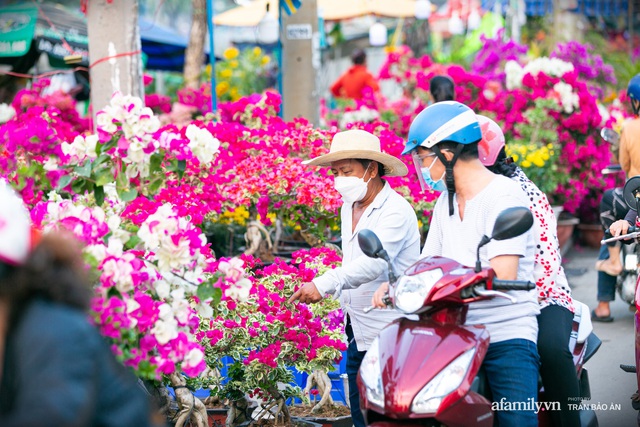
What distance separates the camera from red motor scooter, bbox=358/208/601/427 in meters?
3.25

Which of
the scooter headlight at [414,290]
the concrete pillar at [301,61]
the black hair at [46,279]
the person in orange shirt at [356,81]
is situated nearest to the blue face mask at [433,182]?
the scooter headlight at [414,290]

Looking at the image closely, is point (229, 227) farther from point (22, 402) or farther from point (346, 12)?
point (346, 12)

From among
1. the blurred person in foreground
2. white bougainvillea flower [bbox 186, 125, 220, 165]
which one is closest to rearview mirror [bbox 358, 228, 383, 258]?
white bougainvillea flower [bbox 186, 125, 220, 165]

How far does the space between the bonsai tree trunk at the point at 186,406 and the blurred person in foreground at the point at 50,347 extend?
2.47 meters

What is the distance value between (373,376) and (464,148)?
1.08 metres

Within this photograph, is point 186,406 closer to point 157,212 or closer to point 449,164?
point 157,212

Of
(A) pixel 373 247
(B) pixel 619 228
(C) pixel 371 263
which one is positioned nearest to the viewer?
(A) pixel 373 247

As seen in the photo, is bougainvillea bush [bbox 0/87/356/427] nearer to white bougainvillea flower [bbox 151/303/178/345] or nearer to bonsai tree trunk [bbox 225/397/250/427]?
white bougainvillea flower [bbox 151/303/178/345]

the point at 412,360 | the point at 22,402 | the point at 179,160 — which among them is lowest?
the point at 412,360

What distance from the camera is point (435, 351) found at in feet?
10.9

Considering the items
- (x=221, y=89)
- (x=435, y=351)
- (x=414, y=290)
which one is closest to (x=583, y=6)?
(x=221, y=89)

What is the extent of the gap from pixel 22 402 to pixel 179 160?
225 centimetres

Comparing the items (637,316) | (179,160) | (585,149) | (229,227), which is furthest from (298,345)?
(585,149)

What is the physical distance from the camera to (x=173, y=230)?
11.4 ft
